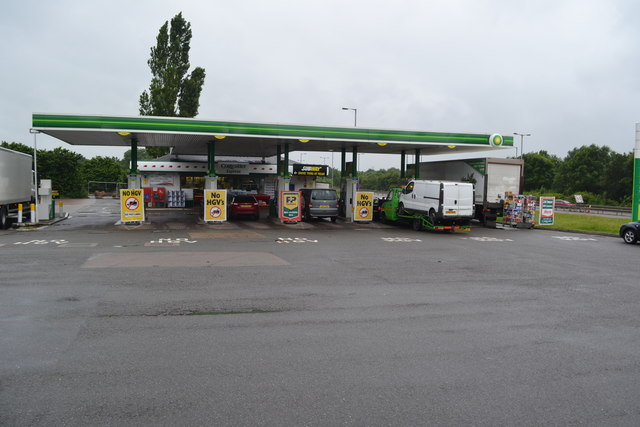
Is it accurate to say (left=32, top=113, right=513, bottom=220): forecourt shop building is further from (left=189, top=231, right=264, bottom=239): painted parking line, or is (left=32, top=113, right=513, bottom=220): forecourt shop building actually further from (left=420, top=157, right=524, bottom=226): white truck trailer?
(left=189, top=231, right=264, bottom=239): painted parking line

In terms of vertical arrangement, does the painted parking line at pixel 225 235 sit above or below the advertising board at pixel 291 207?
below

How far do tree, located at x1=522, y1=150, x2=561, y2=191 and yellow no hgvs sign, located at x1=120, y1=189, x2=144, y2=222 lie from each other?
74.1 metres

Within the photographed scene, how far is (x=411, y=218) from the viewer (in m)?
23.6

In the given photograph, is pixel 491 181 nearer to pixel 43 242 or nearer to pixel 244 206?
pixel 244 206

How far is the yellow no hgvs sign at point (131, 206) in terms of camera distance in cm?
2203

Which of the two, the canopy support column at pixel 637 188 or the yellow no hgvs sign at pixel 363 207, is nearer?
the canopy support column at pixel 637 188

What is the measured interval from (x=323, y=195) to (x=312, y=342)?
19872 millimetres

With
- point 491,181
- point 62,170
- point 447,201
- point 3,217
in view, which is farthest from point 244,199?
point 62,170

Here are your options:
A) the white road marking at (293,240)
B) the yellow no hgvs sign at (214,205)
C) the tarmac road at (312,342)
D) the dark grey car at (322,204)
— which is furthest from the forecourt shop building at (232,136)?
the tarmac road at (312,342)

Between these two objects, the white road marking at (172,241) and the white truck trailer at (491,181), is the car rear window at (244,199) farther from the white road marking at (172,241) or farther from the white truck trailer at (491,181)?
the white truck trailer at (491,181)

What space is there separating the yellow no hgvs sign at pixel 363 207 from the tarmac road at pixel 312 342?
1322 centimetres

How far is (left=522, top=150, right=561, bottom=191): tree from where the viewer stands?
8119 cm

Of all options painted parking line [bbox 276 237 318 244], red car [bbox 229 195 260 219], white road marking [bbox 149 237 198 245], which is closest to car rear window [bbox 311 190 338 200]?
red car [bbox 229 195 260 219]

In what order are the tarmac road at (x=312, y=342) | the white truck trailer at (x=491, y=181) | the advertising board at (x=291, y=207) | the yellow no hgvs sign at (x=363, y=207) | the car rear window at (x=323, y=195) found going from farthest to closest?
the yellow no hgvs sign at (x=363, y=207) < the car rear window at (x=323, y=195) < the white truck trailer at (x=491, y=181) < the advertising board at (x=291, y=207) < the tarmac road at (x=312, y=342)
